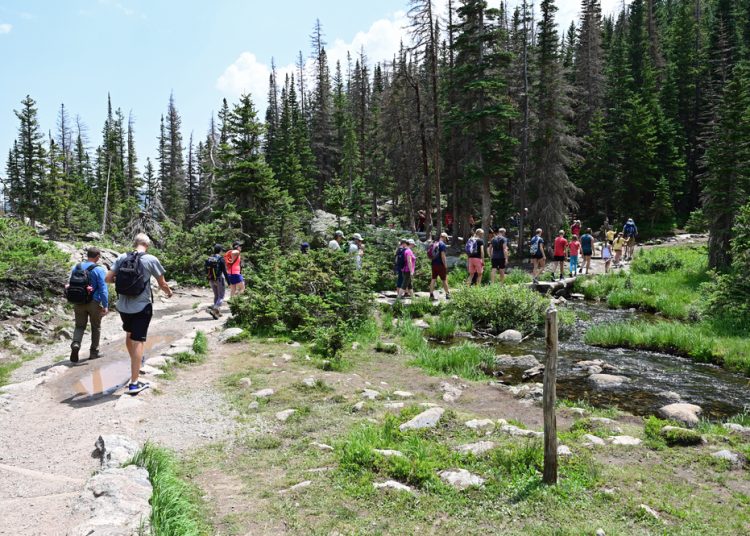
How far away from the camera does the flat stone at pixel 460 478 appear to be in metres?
4.73

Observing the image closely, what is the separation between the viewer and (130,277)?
21.9 ft

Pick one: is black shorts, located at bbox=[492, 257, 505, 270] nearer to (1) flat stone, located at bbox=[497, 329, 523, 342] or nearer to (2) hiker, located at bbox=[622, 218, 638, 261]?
(1) flat stone, located at bbox=[497, 329, 523, 342]

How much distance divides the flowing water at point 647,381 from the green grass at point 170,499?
640 centimetres

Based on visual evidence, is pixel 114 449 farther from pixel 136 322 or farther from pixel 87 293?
pixel 87 293

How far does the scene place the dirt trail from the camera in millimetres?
3878

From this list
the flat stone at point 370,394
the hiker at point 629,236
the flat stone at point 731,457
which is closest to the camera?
the flat stone at point 731,457

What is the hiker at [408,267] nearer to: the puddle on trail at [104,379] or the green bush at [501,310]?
the green bush at [501,310]

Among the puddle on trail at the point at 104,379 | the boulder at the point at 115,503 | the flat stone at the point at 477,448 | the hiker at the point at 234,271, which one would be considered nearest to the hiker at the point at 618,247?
the hiker at the point at 234,271

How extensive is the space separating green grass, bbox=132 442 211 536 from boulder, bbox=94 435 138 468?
6.1 inches

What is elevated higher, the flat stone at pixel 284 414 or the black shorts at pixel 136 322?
the black shorts at pixel 136 322

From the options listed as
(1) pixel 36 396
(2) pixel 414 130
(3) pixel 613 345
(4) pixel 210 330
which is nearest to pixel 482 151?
(2) pixel 414 130

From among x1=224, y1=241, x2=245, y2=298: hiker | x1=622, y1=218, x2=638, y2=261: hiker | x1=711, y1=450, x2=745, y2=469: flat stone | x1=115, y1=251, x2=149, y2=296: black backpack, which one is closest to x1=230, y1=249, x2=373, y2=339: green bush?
x1=224, y1=241, x2=245, y2=298: hiker

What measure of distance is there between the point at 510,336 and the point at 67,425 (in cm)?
1020

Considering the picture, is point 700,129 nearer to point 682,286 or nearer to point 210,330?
point 682,286
